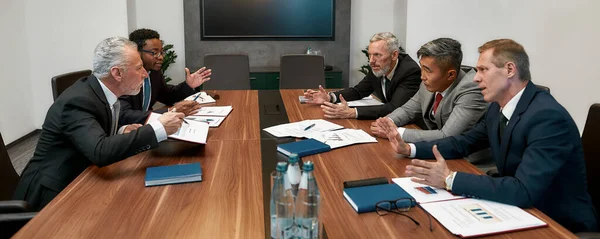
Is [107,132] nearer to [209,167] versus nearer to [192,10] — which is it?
[209,167]

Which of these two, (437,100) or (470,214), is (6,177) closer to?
(470,214)

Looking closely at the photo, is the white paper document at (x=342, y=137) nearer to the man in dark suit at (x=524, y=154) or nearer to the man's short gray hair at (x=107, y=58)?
the man in dark suit at (x=524, y=154)

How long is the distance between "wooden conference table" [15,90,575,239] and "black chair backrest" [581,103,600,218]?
52 centimetres

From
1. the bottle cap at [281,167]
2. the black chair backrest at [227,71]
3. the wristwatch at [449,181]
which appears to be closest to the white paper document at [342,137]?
the wristwatch at [449,181]

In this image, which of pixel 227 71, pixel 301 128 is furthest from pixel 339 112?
pixel 227 71

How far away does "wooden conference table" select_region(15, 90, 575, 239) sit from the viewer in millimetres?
1513

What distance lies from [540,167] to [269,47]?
5170mm

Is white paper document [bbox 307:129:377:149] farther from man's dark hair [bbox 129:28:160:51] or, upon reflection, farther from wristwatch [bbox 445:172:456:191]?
man's dark hair [bbox 129:28:160:51]

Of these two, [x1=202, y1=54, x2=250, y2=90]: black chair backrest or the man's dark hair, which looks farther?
[x1=202, y1=54, x2=250, y2=90]: black chair backrest

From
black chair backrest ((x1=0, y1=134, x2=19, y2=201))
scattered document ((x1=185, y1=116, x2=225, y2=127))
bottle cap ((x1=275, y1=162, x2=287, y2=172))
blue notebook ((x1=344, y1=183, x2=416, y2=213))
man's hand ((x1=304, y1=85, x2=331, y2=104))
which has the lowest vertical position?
black chair backrest ((x1=0, y1=134, x2=19, y2=201))

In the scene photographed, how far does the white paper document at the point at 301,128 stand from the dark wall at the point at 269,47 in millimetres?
3740

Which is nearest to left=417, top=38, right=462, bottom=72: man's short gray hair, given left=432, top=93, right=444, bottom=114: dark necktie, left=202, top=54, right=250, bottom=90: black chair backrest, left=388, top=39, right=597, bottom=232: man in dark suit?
left=432, top=93, right=444, bottom=114: dark necktie

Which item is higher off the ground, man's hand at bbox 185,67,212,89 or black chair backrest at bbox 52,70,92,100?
black chair backrest at bbox 52,70,92,100

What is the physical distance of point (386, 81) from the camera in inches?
148
